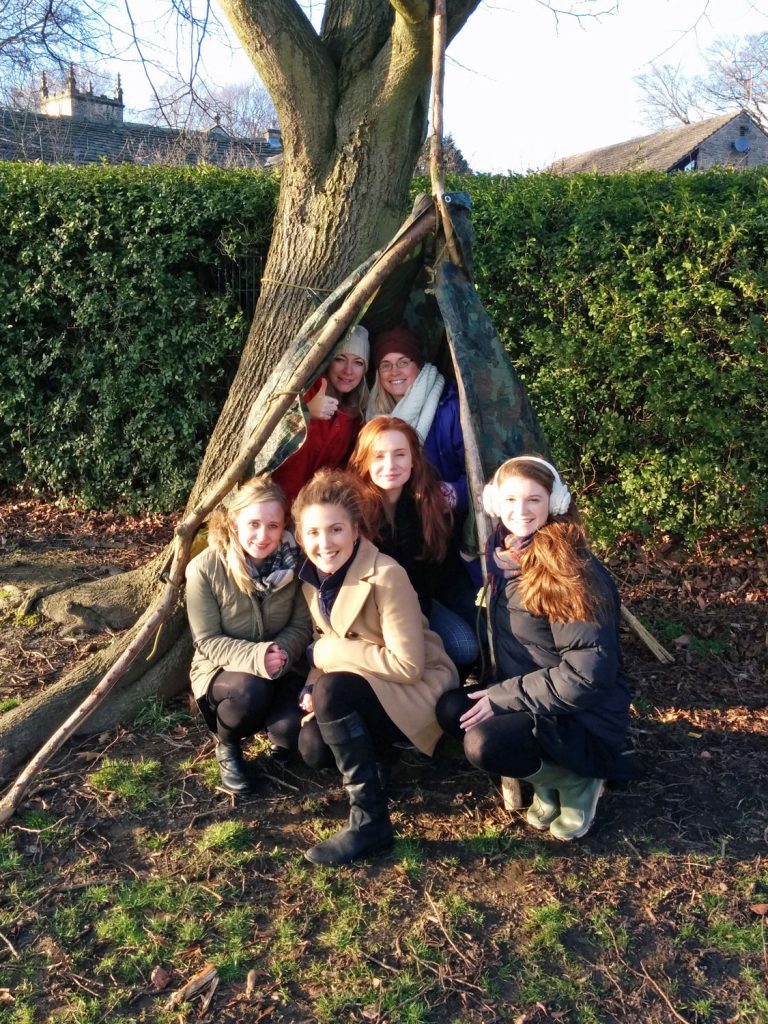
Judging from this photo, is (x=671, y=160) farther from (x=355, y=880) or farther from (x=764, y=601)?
(x=355, y=880)

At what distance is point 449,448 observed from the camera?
428 cm

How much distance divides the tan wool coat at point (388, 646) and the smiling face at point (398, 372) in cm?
91

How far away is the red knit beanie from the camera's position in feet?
14.1

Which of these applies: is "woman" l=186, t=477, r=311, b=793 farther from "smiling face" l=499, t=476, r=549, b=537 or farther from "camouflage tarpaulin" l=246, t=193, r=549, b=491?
"smiling face" l=499, t=476, r=549, b=537

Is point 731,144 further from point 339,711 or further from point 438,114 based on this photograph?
point 339,711

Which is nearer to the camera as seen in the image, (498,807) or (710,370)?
(498,807)

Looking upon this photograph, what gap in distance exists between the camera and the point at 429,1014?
279 centimetres

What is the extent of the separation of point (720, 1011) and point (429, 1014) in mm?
887

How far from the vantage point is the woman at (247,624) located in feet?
12.3

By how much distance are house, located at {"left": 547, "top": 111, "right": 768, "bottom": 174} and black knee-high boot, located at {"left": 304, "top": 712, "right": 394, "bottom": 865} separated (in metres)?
27.3

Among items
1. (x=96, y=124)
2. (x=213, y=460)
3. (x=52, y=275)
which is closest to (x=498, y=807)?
(x=213, y=460)

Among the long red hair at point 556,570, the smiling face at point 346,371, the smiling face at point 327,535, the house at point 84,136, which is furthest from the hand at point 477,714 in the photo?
the house at point 84,136

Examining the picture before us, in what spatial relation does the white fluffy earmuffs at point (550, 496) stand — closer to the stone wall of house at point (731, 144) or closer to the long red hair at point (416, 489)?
the long red hair at point (416, 489)

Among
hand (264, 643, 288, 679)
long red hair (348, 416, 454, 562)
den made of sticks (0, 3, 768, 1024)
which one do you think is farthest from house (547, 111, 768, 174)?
hand (264, 643, 288, 679)
